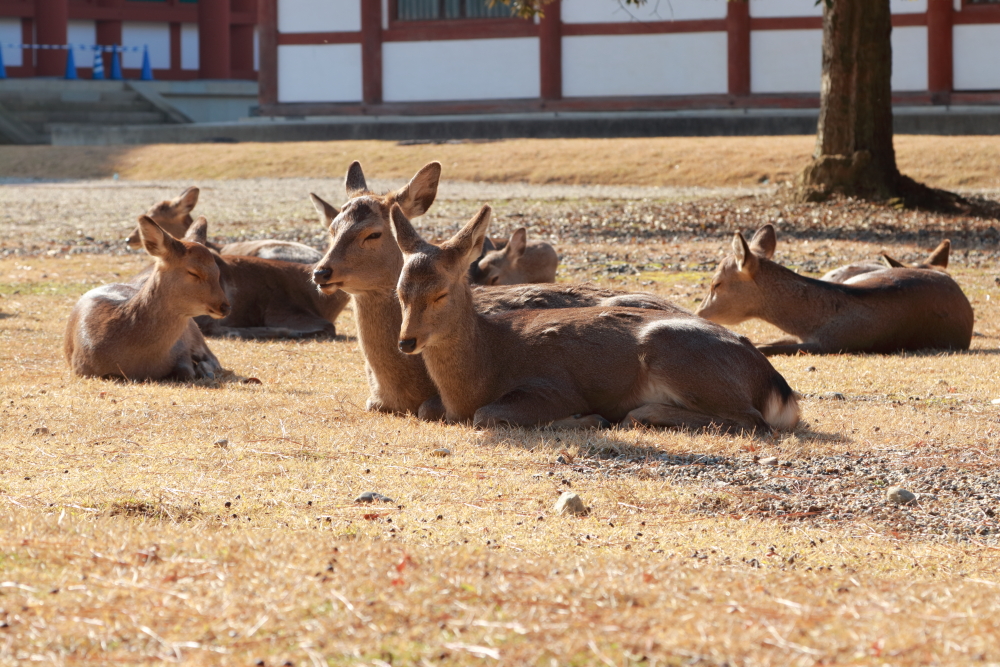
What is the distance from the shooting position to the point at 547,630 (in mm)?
3770

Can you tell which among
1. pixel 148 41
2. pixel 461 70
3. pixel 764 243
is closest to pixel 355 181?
pixel 764 243

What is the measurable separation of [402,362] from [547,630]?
4.31m

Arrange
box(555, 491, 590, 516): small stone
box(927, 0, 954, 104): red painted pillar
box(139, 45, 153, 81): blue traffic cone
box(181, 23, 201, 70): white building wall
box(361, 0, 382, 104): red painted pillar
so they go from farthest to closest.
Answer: box(181, 23, 201, 70): white building wall
box(139, 45, 153, 81): blue traffic cone
box(361, 0, 382, 104): red painted pillar
box(927, 0, 954, 104): red painted pillar
box(555, 491, 590, 516): small stone

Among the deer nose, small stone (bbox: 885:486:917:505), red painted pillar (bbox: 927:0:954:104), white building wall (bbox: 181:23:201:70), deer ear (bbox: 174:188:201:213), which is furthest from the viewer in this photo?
white building wall (bbox: 181:23:201:70)

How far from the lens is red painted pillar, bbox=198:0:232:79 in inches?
1828

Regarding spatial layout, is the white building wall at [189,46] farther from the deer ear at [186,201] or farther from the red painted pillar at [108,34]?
the deer ear at [186,201]

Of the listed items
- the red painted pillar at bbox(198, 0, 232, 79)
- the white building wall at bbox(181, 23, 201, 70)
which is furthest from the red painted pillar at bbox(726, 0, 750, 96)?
the white building wall at bbox(181, 23, 201, 70)

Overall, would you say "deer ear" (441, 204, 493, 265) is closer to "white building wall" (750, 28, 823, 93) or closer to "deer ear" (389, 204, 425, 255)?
"deer ear" (389, 204, 425, 255)

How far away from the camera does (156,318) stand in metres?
8.95

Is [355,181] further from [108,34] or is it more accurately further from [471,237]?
[108,34]

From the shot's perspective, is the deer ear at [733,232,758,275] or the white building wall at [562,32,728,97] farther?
the white building wall at [562,32,728,97]

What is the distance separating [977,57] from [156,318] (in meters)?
25.2

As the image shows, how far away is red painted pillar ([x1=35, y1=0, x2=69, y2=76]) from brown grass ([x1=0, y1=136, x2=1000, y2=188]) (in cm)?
1011

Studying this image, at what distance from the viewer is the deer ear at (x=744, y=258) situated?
10.9m
